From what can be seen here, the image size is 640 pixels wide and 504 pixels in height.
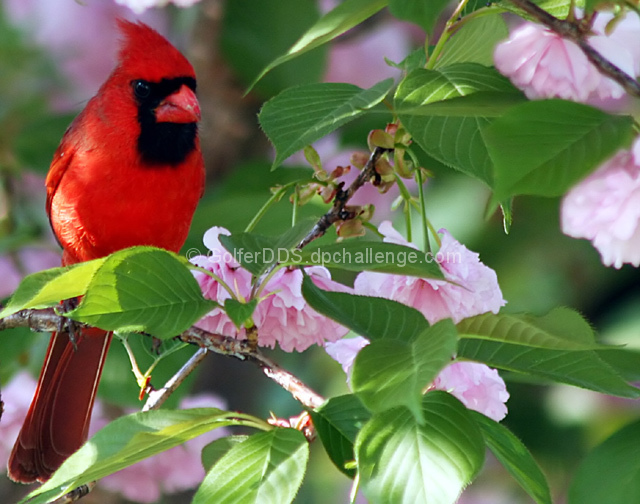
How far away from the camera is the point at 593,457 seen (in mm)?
822

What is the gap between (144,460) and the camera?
6.61 feet

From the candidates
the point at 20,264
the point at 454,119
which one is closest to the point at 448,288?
the point at 454,119

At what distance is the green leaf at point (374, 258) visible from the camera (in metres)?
0.80

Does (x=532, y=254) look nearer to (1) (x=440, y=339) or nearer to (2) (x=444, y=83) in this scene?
(2) (x=444, y=83)

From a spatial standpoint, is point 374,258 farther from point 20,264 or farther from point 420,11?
point 20,264

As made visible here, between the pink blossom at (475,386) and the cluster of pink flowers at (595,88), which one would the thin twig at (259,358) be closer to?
the pink blossom at (475,386)

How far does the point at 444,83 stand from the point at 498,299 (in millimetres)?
286

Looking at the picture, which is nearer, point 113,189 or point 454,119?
point 454,119

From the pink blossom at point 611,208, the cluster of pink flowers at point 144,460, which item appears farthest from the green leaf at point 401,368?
the cluster of pink flowers at point 144,460

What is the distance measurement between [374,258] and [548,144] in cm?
20

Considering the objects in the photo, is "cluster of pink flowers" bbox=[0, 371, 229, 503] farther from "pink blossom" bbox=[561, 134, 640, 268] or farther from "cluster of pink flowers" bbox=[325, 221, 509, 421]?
"pink blossom" bbox=[561, 134, 640, 268]

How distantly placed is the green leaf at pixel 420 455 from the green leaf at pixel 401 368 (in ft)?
0.25

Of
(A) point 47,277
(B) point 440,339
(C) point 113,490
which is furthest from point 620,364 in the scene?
(C) point 113,490

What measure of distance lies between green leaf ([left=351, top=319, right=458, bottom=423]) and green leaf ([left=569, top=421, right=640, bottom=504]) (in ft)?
0.68
